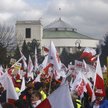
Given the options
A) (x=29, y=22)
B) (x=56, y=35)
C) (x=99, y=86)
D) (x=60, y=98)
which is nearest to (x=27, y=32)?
(x=29, y=22)

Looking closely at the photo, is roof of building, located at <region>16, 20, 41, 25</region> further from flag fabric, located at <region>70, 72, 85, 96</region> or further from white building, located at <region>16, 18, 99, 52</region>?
flag fabric, located at <region>70, 72, 85, 96</region>

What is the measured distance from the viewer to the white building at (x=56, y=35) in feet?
447

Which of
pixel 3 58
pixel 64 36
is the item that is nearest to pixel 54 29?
pixel 64 36

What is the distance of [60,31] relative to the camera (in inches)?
6334

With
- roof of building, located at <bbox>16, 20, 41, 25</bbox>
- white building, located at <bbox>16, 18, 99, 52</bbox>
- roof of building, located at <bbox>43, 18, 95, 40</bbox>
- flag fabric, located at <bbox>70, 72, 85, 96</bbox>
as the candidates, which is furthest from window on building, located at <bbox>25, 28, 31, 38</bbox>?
flag fabric, located at <bbox>70, 72, 85, 96</bbox>

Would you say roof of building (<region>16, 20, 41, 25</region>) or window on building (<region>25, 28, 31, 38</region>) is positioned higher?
roof of building (<region>16, 20, 41, 25</region>)

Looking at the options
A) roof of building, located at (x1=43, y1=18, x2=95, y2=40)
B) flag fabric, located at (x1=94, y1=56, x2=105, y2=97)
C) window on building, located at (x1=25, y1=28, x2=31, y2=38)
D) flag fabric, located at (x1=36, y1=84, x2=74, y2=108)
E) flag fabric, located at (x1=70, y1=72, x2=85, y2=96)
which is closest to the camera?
flag fabric, located at (x1=36, y1=84, x2=74, y2=108)

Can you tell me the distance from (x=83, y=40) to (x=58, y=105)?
143m

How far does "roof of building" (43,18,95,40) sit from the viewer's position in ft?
493

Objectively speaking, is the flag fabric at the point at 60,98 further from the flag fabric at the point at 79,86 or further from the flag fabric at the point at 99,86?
the flag fabric at the point at 79,86

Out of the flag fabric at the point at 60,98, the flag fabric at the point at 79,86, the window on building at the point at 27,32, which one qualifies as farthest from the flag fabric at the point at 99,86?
the window on building at the point at 27,32

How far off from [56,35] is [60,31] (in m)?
8.97

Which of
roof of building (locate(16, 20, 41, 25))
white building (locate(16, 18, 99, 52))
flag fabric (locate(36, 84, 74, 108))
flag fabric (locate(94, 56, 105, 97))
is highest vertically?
roof of building (locate(16, 20, 41, 25))

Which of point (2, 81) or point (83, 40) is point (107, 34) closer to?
point (83, 40)
